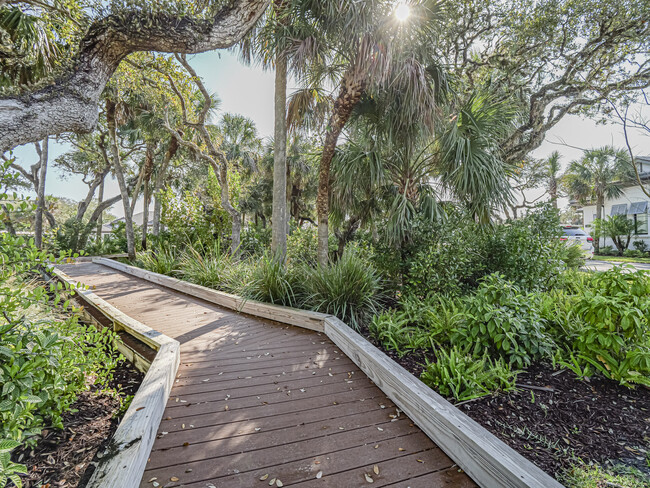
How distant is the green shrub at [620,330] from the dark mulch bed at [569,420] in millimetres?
173

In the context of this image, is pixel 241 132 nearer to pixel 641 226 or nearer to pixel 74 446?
pixel 74 446

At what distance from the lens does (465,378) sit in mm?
2486

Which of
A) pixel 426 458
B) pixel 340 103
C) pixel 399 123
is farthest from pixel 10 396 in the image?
pixel 399 123

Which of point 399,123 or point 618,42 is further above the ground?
point 618,42

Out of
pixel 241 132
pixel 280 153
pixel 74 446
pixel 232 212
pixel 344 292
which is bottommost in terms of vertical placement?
pixel 74 446

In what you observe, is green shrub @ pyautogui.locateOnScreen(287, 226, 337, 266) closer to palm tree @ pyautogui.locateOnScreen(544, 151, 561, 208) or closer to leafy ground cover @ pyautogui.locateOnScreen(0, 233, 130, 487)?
leafy ground cover @ pyautogui.locateOnScreen(0, 233, 130, 487)

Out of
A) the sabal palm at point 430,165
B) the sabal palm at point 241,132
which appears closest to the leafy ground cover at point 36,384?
the sabal palm at point 430,165

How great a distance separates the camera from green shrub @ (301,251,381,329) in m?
4.19

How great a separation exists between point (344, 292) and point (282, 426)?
7.58 ft

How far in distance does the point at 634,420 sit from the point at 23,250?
4.11 m

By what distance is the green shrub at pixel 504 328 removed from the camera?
2.76m

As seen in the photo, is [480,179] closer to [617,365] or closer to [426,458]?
[617,365]

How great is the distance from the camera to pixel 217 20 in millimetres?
2785

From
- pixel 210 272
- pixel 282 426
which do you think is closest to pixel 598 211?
pixel 210 272
